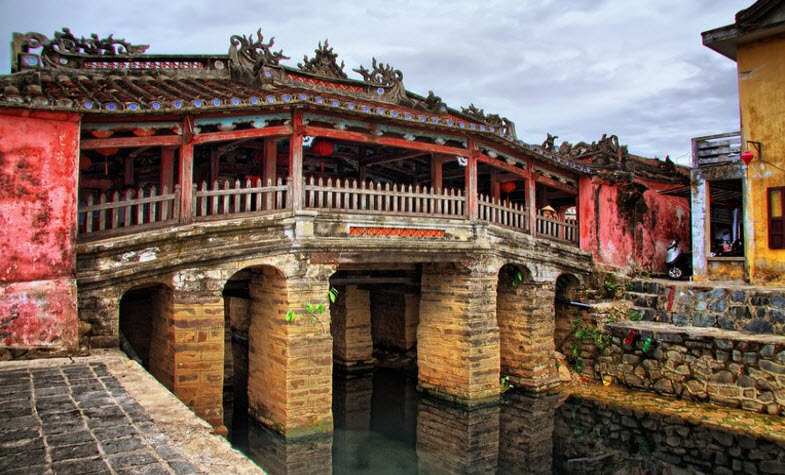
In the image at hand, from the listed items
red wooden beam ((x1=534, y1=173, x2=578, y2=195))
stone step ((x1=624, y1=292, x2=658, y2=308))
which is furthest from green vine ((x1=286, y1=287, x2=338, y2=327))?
stone step ((x1=624, y1=292, x2=658, y2=308))

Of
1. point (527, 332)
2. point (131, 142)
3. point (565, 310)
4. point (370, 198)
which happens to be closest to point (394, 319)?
point (527, 332)

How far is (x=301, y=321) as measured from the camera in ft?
32.6

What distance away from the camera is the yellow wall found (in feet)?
47.1

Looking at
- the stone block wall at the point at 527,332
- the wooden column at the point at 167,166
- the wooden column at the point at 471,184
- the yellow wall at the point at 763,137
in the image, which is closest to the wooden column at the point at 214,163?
the wooden column at the point at 167,166

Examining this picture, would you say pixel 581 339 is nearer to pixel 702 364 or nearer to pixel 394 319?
pixel 702 364

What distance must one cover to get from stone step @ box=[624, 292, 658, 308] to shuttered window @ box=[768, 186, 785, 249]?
3088mm

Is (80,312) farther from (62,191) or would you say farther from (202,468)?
(202,468)

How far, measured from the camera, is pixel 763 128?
14664 mm

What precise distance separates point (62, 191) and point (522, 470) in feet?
28.0

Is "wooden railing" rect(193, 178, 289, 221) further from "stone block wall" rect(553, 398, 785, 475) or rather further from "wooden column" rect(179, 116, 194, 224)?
"stone block wall" rect(553, 398, 785, 475)

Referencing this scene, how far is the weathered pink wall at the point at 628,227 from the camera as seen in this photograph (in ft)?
51.7

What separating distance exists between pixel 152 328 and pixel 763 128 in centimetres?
1491

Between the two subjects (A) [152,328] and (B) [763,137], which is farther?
(B) [763,137]

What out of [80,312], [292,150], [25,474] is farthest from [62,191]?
[25,474]
